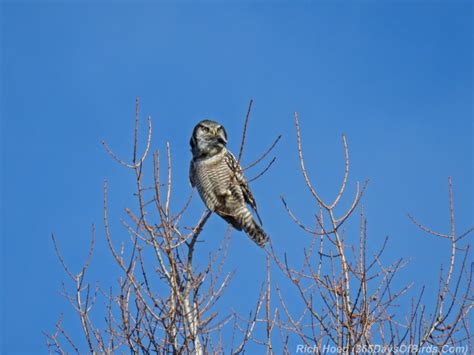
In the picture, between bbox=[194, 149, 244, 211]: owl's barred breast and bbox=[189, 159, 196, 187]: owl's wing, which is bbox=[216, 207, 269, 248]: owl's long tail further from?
bbox=[189, 159, 196, 187]: owl's wing

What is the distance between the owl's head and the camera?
29.1 ft

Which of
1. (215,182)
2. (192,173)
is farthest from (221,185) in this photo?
(192,173)

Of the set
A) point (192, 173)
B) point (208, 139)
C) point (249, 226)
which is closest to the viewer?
point (249, 226)

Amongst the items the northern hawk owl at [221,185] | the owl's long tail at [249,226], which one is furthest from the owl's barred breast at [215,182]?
the owl's long tail at [249,226]

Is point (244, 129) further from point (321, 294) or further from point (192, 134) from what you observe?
point (192, 134)

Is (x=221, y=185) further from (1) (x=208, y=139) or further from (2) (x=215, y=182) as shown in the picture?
(1) (x=208, y=139)

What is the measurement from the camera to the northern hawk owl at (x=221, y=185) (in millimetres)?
8656

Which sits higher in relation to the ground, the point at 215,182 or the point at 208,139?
the point at 208,139

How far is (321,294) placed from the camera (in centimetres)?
530

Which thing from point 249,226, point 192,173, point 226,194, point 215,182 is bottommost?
point 249,226

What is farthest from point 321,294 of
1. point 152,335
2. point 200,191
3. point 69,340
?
point 200,191

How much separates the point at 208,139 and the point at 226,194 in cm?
71

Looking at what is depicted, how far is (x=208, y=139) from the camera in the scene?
8.91 meters

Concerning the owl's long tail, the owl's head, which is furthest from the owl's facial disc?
the owl's long tail
